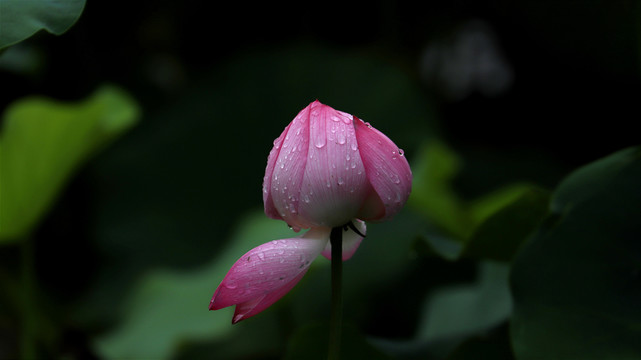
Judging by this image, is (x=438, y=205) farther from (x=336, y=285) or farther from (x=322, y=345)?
(x=336, y=285)

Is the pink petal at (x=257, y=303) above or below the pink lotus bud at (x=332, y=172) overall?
below

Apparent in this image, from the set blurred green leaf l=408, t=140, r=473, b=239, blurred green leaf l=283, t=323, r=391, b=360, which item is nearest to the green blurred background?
blurred green leaf l=408, t=140, r=473, b=239

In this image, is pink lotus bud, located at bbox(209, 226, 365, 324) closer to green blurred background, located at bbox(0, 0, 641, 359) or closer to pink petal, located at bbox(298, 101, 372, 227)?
pink petal, located at bbox(298, 101, 372, 227)

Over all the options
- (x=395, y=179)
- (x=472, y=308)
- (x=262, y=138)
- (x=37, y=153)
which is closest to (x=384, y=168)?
(x=395, y=179)

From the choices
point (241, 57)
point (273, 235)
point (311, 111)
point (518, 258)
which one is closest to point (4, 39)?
point (311, 111)

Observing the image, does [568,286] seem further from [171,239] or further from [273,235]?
[171,239]

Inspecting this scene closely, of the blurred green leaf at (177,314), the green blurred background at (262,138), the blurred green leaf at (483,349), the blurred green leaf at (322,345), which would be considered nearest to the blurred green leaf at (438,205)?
the green blurred background at (262,138)

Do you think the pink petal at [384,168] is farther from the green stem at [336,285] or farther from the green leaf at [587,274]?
the green leaf at [587,274]

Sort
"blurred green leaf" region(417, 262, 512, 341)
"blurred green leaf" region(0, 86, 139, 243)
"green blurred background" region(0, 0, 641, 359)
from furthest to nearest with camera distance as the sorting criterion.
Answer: "green blurred background" region(0, 0, 641, 359)
"blurred green leaf" region(0, 86, 139, 243)
"blurred green leaf" region(417, 262, 512, 341)
